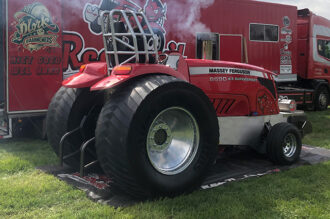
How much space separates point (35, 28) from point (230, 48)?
519cm

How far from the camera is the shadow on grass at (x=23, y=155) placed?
505cm

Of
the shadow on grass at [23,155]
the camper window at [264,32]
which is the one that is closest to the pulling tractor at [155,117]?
the shadow on grass at [23,155]

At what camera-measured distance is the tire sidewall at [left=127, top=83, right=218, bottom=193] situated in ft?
11.0

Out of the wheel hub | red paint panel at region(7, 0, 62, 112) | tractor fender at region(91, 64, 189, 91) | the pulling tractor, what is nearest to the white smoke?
red paint panel at region(7, 0, 62, 112)

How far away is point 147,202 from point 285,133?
2490mm

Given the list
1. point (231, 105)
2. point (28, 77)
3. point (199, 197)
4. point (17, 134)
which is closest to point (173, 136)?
point (199, 197)

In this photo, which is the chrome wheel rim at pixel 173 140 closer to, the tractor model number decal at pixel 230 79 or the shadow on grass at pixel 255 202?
the shadow on grass at pixel 255 202

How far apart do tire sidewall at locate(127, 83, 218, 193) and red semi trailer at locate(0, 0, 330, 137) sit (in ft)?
5.85

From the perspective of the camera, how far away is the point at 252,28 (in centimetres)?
1072

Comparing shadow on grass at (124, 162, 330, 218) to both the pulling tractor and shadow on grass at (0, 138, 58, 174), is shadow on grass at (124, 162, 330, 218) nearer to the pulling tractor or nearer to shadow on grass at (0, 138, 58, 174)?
the pulling tractor

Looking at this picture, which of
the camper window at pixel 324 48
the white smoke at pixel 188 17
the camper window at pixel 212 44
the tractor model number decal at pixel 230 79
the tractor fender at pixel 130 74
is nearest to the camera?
the tractor fender at pixel 130 74

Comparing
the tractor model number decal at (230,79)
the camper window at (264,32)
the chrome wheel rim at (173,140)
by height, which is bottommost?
the chrome wheel rim at (173,140)

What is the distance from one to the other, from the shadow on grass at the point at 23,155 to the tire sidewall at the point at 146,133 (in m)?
2.31

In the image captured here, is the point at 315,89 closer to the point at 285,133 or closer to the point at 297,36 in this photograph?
the point at 297,36
